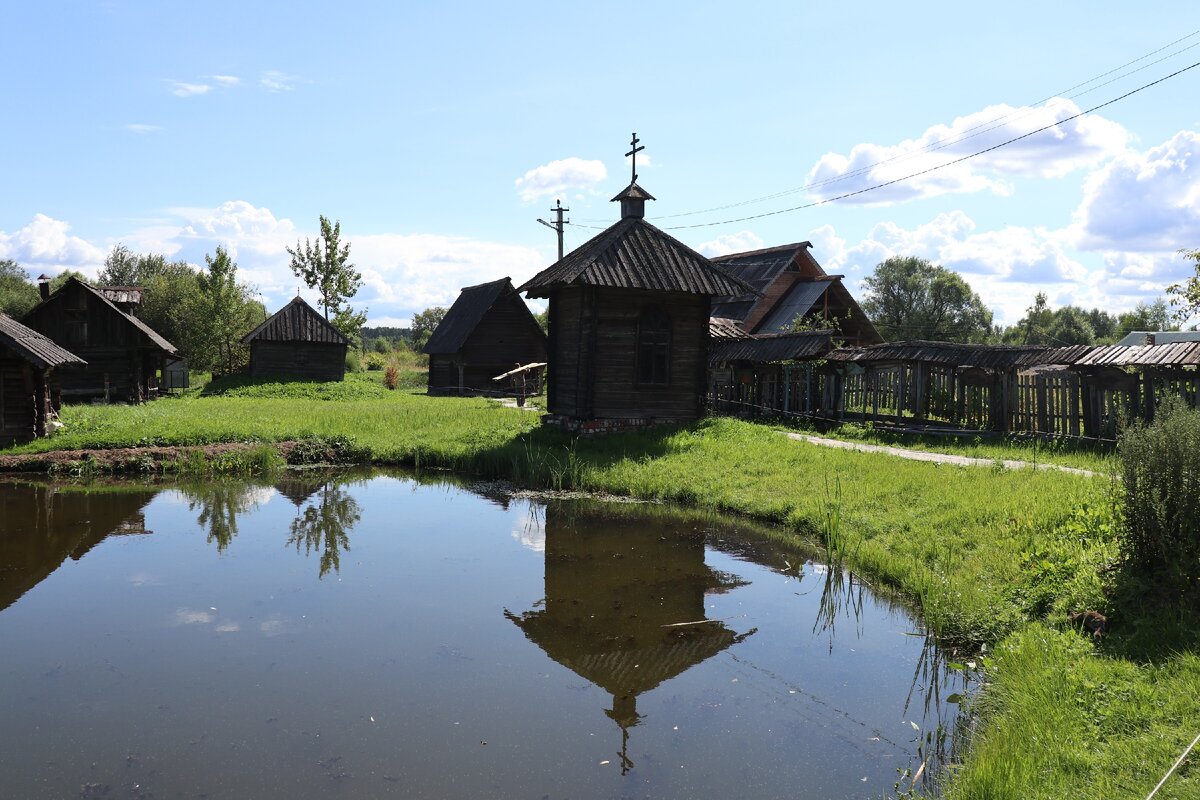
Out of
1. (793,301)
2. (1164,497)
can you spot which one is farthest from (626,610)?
(793,301)

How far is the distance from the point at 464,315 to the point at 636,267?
1030 inches

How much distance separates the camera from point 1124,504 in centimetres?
814

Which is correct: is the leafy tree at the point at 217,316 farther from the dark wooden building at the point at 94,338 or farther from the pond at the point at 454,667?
the pond at the point at 454,667

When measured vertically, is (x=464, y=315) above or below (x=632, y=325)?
above

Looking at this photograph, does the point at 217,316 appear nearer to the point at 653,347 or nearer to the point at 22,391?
→ the point at 22,391

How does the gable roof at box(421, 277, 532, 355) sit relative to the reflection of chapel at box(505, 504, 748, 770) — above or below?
above

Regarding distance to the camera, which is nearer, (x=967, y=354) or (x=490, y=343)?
(x=967, y=354)

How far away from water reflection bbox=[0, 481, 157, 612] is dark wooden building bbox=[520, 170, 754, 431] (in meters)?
9.62

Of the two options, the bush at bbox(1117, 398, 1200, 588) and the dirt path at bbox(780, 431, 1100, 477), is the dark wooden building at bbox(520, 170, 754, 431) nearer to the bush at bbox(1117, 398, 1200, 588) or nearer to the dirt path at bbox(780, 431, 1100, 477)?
the dirt path at bbox(780, 431, 1100, 477)

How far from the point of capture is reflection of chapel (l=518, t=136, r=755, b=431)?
63.5 ft

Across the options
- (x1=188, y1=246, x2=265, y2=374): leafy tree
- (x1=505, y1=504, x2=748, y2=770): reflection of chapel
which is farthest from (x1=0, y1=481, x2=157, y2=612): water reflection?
(x1=188, y1=246, x2=265, y2=374): leafy tree

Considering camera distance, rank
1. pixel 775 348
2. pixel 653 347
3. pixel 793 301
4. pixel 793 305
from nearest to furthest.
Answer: pixel 653 347, pixel 775 348, pixel 793 305, pixel 793 301

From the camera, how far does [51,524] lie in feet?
44.1

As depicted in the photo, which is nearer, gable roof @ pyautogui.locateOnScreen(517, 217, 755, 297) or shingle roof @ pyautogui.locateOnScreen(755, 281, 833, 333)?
gable roof @ pyautogui.locateOnScreen(517, 217, 755, 297)
